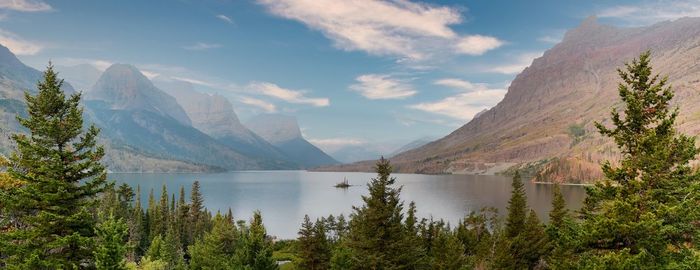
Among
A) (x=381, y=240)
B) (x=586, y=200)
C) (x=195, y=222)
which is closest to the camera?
(x=586, y=200)

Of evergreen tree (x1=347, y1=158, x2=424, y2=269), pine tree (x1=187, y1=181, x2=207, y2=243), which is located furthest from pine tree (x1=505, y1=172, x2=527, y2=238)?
pine tree (x1=187, y1=181, x2=207, y2=243)

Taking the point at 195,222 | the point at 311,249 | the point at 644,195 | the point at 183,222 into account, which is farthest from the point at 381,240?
the point at 195,222

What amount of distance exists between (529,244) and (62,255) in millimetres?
56450

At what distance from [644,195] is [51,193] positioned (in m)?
34.2

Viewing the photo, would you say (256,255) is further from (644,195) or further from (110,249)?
(644,195)

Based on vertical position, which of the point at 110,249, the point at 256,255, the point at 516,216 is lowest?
the point at 256,255

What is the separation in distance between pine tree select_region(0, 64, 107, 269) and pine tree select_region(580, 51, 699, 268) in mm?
30011

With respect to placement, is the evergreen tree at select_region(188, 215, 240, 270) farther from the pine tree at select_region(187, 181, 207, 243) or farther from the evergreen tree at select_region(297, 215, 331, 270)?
the pine tree at select_region(187, 181, 207, 243)

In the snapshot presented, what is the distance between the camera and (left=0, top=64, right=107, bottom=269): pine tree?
25812 mm

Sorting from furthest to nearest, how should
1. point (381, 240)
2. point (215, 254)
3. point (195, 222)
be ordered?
1. point (195, 222)
2. point (215, 254)
3. point (381, 240)

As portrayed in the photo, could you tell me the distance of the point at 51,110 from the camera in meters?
28.7

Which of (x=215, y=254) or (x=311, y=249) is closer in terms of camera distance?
(x=311, y=249)

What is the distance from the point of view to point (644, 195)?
2300 cm

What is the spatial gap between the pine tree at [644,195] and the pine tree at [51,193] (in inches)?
1182
